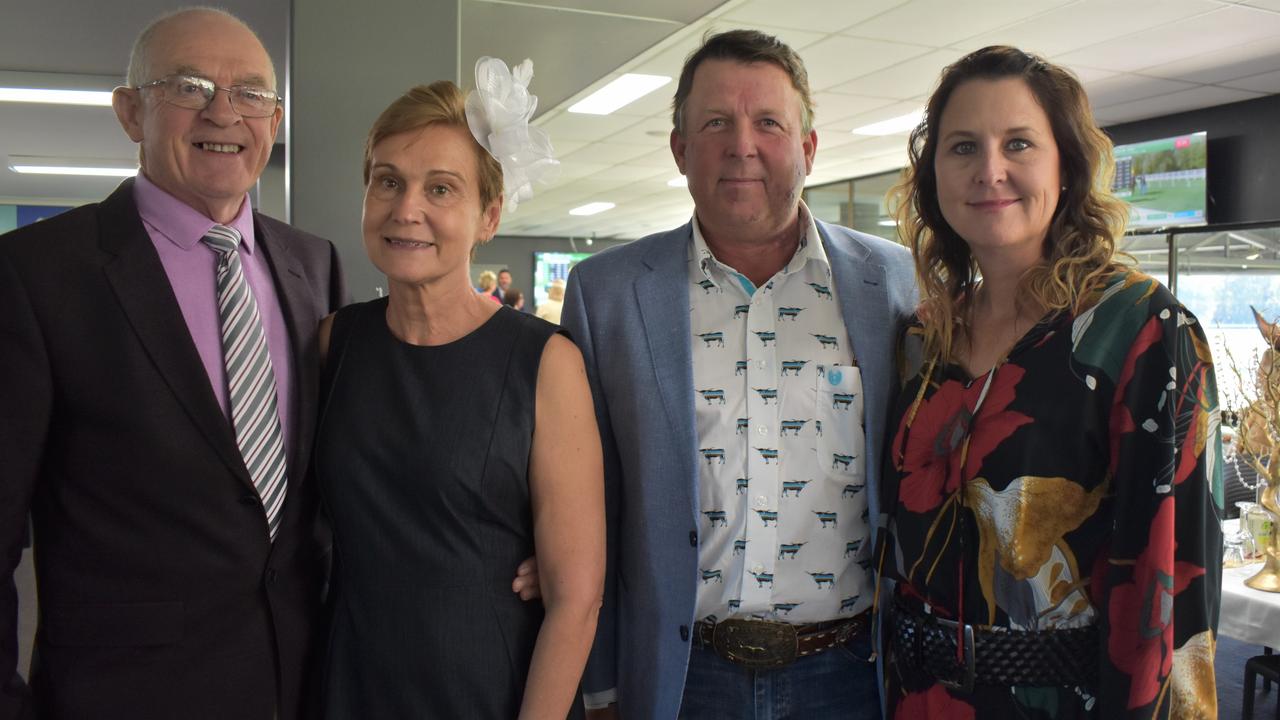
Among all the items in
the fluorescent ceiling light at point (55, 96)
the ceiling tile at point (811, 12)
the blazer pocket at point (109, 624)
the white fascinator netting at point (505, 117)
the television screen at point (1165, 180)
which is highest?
the fluorescent ceiling light at point (55, 96)

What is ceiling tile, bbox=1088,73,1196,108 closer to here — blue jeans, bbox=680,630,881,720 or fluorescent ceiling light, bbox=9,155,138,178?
blue jeans, bbox=680,630,881,720

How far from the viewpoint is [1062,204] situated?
1702 millimetres

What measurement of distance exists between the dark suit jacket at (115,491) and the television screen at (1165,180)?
843cm

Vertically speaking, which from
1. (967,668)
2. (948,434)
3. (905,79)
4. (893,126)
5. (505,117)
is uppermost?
(893,126)

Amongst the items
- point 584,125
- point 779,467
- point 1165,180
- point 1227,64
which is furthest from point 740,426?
point 1165,180

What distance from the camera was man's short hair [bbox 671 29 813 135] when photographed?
1.85m

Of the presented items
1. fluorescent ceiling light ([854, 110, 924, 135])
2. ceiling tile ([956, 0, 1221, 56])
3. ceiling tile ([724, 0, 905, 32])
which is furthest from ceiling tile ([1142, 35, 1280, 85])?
ceiling tile ([724, 0, 905, 32])

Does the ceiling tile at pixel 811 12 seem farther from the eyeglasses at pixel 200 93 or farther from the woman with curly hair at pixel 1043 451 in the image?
the eyeglasses at pixel 200 93

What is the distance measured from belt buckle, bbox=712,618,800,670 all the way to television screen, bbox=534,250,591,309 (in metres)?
20.9

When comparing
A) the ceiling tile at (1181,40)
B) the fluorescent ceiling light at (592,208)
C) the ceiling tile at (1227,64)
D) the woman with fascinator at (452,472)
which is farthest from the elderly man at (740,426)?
the fluorescent ceiling light at (592,208)

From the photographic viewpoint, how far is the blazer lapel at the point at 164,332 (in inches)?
57.9

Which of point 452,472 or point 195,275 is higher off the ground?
point 195,275

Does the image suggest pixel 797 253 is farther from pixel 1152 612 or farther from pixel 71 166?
pixel 71 166

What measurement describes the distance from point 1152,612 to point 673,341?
2.98ft
